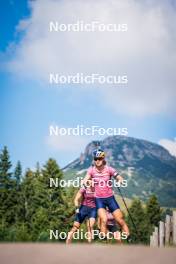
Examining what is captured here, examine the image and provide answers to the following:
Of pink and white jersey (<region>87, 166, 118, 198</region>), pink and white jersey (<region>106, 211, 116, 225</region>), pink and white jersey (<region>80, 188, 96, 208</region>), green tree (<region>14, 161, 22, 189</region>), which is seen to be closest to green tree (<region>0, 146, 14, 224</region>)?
green tree (<region>14, 161, 22, 189</region>)

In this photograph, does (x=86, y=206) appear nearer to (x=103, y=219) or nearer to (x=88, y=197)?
(x=88, y=197)

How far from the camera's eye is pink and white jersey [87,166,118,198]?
215 inches

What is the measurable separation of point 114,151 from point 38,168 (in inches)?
36.4

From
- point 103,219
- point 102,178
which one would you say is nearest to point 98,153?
point 102,178

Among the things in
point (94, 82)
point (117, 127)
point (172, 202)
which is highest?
point (94, 82)

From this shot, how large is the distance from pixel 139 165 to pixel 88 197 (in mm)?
732

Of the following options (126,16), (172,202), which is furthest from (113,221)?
(126,16)

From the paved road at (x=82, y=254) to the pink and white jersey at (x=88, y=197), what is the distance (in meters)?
0.51

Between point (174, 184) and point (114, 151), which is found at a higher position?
point (114, 151)

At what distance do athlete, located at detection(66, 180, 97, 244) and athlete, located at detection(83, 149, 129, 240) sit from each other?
59 millimetres

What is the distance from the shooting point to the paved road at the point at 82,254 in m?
4.04

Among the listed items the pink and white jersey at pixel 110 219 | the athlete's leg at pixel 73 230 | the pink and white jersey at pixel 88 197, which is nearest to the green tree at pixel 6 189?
the athlete's leg at pixel 73 230

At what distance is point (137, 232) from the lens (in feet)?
17.6

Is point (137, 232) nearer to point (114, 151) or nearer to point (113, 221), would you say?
point (113, 221)
